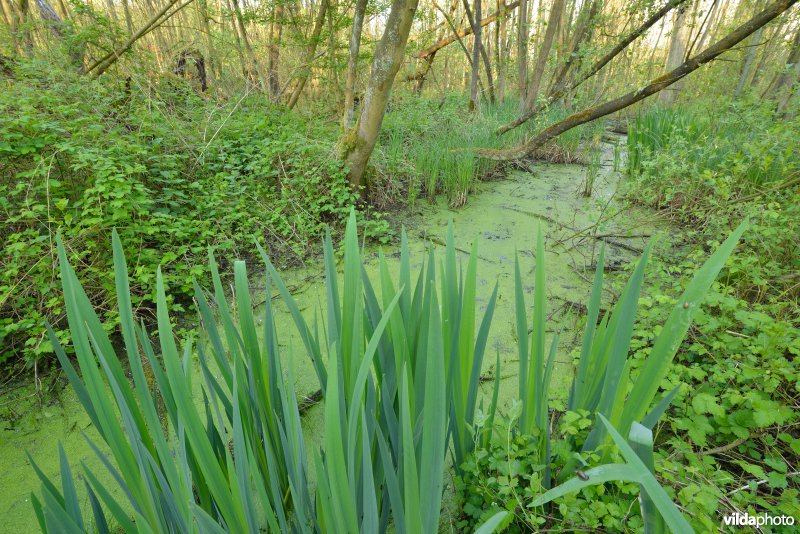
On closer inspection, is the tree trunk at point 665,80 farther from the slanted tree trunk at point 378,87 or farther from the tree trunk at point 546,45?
the tree trunk at point 546,45

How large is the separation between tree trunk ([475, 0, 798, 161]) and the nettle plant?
224 centimetres

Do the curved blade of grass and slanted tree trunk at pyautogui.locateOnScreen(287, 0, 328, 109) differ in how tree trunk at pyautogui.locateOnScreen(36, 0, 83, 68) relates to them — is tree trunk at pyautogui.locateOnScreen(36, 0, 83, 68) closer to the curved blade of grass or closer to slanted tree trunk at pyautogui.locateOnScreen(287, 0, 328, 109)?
slanted tree trunk at pyautogui.locateOnScreen(287, 0, 328, 109)

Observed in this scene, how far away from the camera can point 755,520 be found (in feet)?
2.08

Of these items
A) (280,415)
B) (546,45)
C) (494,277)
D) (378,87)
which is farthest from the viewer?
(546,45)

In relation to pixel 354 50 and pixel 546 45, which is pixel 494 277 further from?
pixel 546 45

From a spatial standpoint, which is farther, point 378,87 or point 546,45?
point 546,45

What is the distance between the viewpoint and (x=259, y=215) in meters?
2.22

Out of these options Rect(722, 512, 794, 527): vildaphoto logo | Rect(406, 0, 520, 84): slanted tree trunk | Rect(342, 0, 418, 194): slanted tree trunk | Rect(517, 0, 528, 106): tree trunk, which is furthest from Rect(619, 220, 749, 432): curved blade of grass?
Rect(406, 0, 520, 84): slanted tree trunk

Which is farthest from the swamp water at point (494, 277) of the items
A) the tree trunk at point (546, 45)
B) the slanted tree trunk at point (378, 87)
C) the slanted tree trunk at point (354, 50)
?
the tree trunk at point (546, 45)

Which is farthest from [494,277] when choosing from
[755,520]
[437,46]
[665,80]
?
[437,46]

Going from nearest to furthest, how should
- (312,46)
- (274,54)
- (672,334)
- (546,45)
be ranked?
(672,334) → (312,46) → (546,45) → (274,54)

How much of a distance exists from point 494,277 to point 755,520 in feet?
4.36

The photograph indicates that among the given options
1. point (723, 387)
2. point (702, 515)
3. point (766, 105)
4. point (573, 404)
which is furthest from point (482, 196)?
point (702, 515)

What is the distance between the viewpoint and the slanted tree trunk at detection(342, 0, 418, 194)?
2.18 meters
